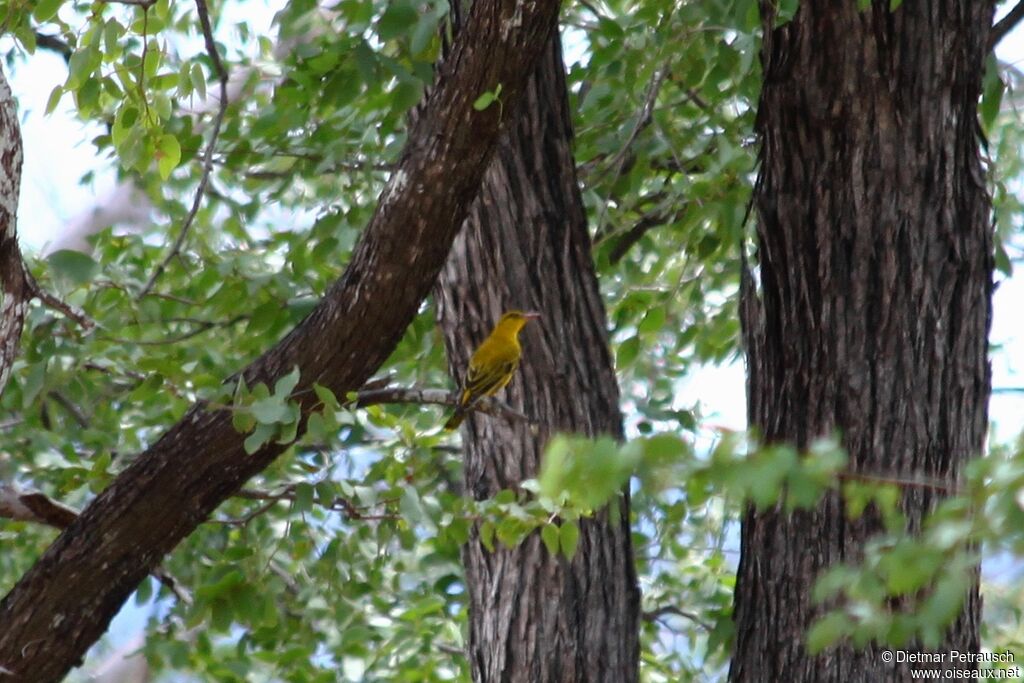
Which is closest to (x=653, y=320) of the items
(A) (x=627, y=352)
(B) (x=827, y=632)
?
(A) (x=627, y=352)

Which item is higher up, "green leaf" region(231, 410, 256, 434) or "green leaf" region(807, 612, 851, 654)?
"green leaf" region(231, 410, 256, 434)

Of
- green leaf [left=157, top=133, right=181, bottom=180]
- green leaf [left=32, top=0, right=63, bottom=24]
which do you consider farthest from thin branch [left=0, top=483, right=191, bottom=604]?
green leaf [left=32, top=0, right=63, bottom=24]

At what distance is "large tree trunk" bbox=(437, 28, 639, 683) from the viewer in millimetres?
2928

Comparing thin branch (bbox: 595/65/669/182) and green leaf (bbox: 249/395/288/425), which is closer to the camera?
green leaf (bbox: 249/395/288/425)

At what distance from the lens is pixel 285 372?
2592 millimetres

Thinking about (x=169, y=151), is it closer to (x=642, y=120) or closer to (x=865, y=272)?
(x=642, y=120)

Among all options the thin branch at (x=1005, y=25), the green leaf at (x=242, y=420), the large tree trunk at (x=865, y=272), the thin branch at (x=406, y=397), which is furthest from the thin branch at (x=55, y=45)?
the thin branch at (x=1005, y=25)

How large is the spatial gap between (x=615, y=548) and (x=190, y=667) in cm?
153

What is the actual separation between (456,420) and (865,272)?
0.99 m

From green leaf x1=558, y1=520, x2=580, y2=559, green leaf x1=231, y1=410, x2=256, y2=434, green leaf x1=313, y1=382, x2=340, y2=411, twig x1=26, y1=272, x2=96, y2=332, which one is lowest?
green leaf x1=558, y1=520, x2=580, y2=559

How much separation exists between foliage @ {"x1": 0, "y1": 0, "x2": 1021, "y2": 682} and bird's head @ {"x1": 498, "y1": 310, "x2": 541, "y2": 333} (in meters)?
0.33

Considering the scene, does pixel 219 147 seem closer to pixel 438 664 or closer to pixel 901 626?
pixel 438 664

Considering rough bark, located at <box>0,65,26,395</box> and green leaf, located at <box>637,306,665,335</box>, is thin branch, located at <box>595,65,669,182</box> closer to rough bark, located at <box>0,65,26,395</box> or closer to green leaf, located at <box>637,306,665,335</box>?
green leaf, located at <box>637,306,665,335</box>

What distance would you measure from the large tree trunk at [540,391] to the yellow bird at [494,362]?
0.03 meters
